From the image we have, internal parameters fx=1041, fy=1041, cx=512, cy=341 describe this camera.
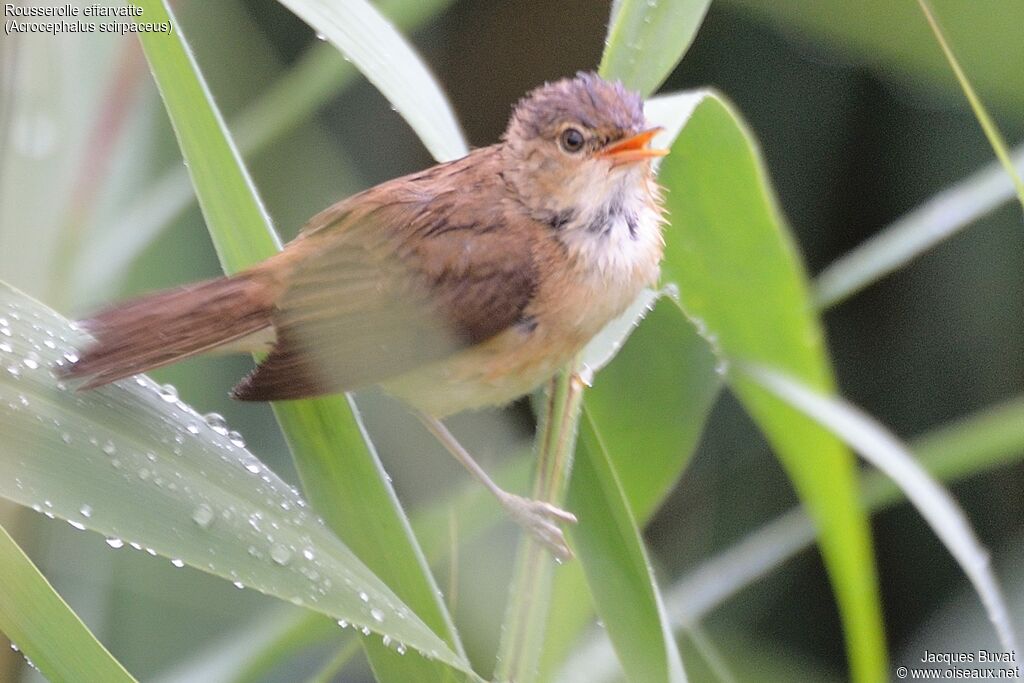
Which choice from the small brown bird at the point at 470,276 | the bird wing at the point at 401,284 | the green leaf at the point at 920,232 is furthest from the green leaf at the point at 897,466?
the bird wing at the point at 401,284

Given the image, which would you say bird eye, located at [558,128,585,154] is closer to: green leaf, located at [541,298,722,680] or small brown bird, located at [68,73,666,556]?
small brown bird, located at [68,73,666,556]

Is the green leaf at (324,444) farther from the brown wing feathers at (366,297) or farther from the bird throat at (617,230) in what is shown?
the bird throat at (617,230)

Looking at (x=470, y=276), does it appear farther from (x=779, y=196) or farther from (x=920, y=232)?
(x=779, y=196)

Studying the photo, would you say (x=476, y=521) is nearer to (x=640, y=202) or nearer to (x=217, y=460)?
(x=640, y=202)

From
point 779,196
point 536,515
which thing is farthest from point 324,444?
point 779,196

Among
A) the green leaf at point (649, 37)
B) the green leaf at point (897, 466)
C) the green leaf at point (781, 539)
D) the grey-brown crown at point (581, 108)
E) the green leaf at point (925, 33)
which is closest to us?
the green leaf at point (897, 466)

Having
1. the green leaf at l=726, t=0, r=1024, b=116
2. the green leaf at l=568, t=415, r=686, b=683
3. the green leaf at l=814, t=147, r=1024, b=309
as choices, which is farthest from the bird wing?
the green leaf at l=726, t=0, r=1024, b=116
